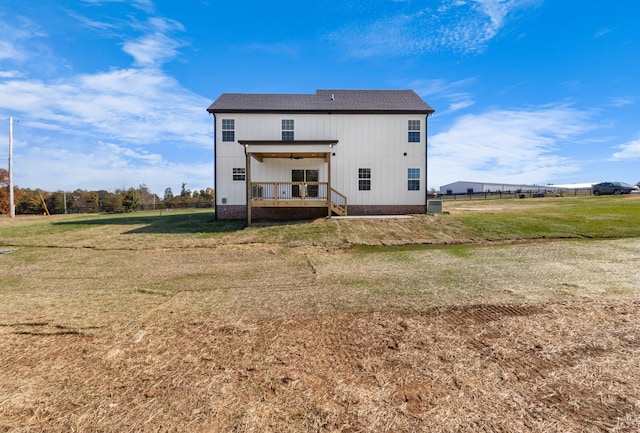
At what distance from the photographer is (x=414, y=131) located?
60.8 ft

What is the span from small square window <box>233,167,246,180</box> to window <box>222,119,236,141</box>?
182cm

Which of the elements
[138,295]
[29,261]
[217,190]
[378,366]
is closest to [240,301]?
[138,295]

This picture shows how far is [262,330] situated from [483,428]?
291cm

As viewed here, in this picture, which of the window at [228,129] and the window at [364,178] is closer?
the window at [228,129]

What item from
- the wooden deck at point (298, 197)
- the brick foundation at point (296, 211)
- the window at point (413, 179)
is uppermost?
the window at point (413, 179)

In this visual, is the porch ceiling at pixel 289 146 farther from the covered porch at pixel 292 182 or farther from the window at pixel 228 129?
the window at pixel 228 129

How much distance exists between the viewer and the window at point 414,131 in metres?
18.5

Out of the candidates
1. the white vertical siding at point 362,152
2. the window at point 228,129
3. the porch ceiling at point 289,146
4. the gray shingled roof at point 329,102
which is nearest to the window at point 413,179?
the white vertical siding at point 362,152

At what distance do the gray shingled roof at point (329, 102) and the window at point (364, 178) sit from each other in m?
3.47

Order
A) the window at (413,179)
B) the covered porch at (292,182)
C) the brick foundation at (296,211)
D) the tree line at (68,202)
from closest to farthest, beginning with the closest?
the covered porch at (292,182) < the brick foundation at (296,211) < the window at (413,179) < the tree line at (68,202)

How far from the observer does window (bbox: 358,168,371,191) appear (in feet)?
60.6

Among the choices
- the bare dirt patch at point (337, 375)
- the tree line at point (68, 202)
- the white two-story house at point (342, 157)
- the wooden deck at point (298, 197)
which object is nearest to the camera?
the bare dirt patch at point (337, 375)

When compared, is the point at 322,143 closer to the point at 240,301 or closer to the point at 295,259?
the point at 295,259

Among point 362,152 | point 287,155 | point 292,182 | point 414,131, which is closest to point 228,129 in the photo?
point 287,155
